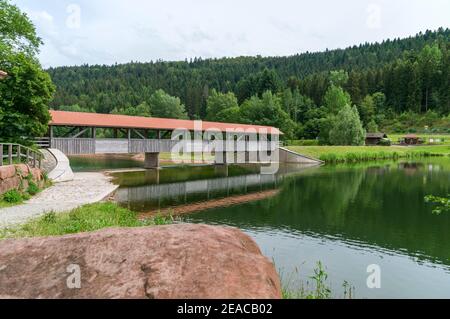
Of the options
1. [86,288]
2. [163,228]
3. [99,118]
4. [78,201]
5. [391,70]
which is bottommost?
[78,201]

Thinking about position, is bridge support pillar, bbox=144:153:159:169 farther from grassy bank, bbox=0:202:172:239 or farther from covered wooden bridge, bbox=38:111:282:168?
grassy bank, bbox=0:202:172:239

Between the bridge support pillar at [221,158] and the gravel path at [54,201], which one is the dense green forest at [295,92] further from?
the gravel path at [54,201]

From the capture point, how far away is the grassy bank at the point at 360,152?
188 ft

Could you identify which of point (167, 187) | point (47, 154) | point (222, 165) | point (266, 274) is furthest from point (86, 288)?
point (222, 165)

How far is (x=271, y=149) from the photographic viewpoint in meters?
56.1

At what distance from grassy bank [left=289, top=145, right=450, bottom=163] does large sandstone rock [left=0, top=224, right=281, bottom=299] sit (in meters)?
53.5

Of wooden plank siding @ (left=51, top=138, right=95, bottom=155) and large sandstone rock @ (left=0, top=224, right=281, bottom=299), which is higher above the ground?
wooden plank siding @ (left=51, top=138, right=95, bottom=155)

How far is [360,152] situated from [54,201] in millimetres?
52713

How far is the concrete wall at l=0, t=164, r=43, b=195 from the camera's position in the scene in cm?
1496

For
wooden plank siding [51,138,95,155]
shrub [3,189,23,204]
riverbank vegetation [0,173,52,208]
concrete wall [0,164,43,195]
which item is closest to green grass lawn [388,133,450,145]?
wooden plank siding [51,138,95,155]

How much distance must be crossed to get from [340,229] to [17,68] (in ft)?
65.3

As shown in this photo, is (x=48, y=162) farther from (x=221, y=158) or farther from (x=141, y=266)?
(x=221, y=158)
